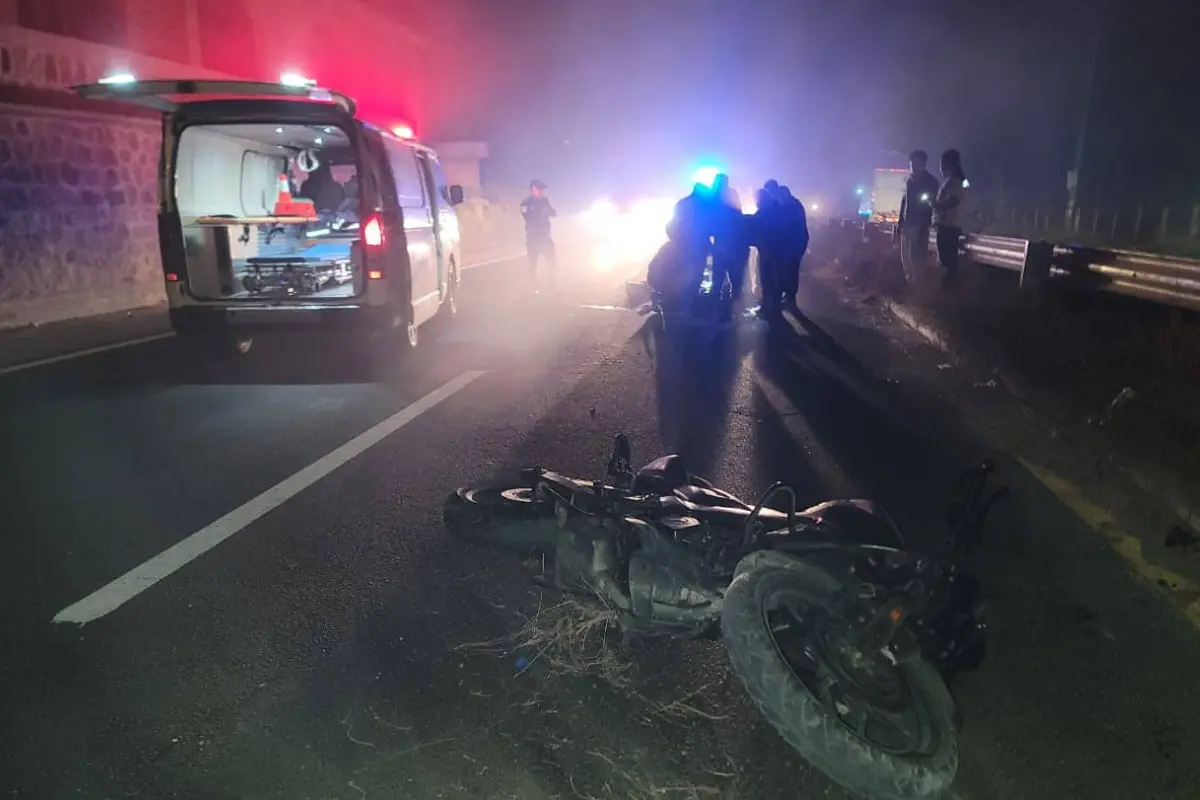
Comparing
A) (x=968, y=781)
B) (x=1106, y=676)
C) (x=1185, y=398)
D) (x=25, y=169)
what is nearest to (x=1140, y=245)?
(x=1185, y=398)

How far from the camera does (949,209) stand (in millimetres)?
11891

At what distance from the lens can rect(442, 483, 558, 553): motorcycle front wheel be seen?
349 centimetres

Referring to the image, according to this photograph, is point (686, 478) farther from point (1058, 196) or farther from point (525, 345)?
point (1058, 196)

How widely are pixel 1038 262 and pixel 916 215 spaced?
266cm

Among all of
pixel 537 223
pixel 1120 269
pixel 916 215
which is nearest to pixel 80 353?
pixel 537 223

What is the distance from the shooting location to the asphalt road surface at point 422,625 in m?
2.60

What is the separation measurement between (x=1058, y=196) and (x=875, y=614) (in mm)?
25870

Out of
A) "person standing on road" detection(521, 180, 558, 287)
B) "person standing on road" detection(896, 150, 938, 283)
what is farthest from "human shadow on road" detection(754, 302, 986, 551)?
"person standing on road" detection(521, 180, 558, 287)

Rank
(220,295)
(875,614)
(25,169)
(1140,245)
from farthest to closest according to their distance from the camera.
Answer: (1140,245) < (25,169) < (220,295) < (875,614)

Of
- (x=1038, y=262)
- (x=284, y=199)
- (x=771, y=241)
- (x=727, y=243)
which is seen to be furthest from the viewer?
(x=771, y=241)

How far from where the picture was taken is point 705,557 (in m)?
3.07

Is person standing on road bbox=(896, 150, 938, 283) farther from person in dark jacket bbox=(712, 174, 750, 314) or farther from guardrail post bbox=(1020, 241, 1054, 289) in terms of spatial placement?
person in dark jacket bbox=(712, 174, 750, 314)

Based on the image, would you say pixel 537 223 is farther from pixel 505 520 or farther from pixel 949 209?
pixel 505 520

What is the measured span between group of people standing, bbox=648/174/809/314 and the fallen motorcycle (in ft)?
25.6
